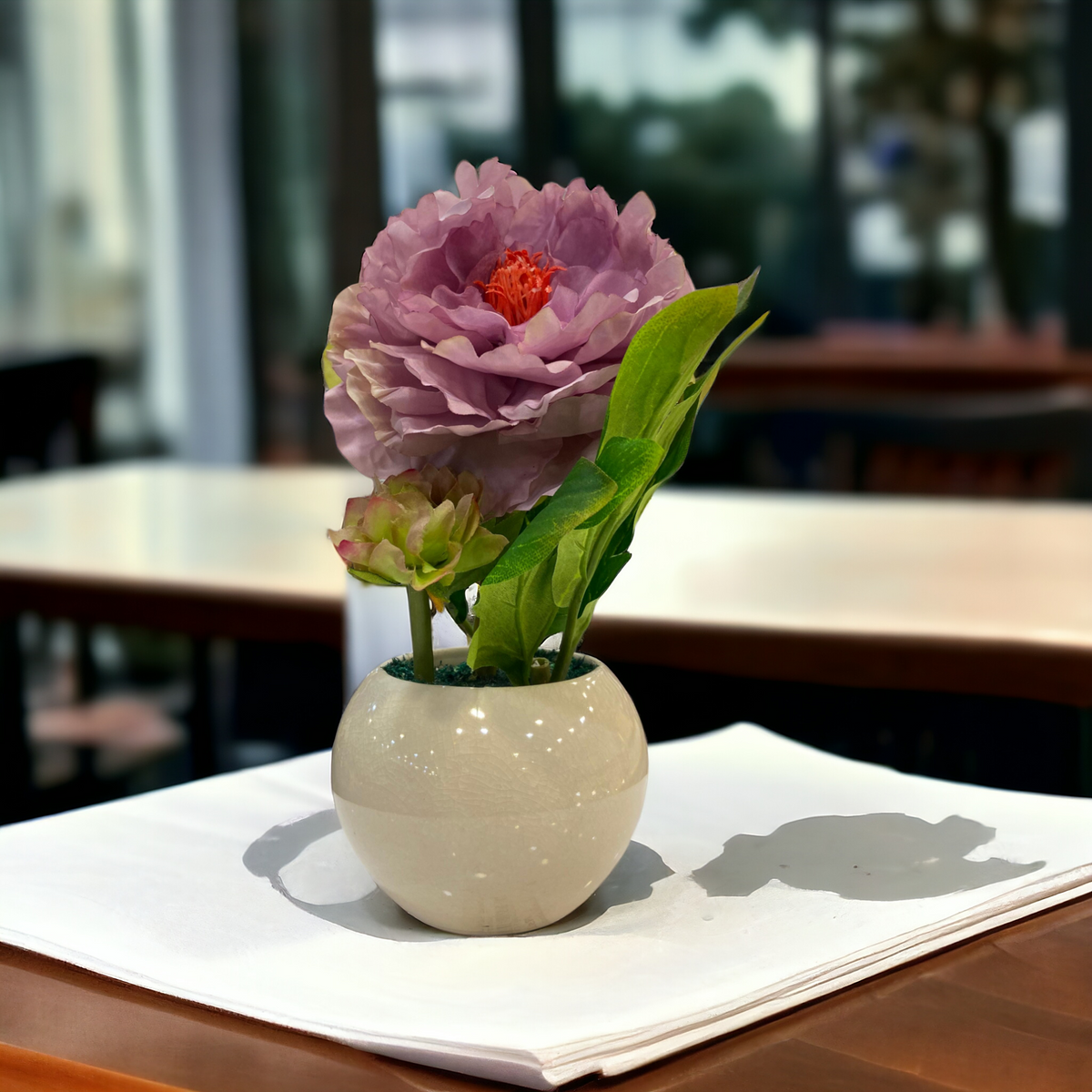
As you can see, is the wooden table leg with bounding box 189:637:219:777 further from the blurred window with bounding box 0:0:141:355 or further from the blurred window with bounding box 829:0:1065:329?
the blurred window with bounding box 829:0:1065:329

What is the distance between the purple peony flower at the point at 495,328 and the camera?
44 centimetres

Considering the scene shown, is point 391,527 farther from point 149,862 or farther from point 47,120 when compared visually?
point 47,120

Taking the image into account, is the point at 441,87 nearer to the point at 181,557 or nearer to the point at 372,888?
the point at 181,557

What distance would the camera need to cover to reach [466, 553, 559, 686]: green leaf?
478mm

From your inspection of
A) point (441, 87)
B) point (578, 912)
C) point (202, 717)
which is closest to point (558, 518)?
point (578, 912)

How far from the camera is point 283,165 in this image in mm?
3582

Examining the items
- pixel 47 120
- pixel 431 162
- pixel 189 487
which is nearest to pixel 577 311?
pixel 189 487

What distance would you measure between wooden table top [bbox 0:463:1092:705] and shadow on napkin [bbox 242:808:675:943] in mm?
293

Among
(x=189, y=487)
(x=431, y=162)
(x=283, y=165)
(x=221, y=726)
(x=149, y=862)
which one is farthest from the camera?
(x=431, y=162)

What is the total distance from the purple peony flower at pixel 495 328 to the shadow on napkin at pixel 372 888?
0.15m

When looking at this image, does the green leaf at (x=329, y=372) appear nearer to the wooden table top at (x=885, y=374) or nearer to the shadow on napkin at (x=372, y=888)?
the shadow on napkin at (x=372, y=888)

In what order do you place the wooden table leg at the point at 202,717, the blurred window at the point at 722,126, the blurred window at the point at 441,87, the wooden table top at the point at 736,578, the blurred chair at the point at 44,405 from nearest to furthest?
the wooden table top at the point at 736,578, the wooden table leg at the point at 202,717, the blurred chair at the point at 44,405, the blurred window at the point at 441,87, the blurred window at the point at 722,126

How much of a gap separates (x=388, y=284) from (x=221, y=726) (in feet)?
6.60

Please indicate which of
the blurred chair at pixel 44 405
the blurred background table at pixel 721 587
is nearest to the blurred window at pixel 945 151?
the blurred chair at pixel 44 405
